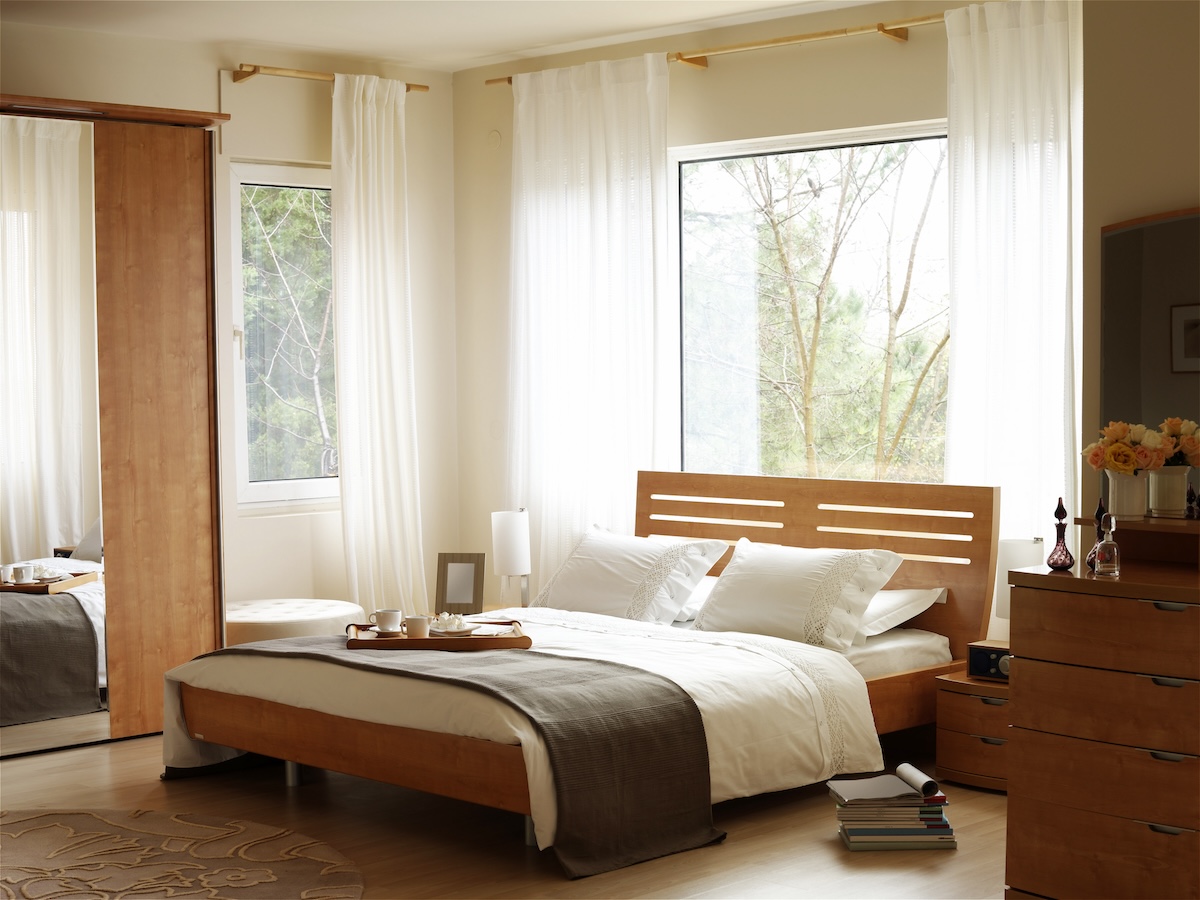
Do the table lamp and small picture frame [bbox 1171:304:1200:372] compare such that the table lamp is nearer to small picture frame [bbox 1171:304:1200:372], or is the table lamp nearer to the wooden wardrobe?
the wooden wardrobe

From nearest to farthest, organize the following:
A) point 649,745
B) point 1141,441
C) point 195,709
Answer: point 1141,441, point 649,745, point 195,709

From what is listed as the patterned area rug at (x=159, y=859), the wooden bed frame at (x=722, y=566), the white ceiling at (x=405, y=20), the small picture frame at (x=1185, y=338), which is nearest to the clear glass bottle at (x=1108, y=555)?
the small picture frame at (x=1185, y=338)

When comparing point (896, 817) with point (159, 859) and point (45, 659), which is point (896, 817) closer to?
point (159, 859)

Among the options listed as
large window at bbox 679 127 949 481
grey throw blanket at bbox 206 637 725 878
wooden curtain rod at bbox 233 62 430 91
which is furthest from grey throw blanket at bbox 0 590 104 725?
large window at bbox 679 127 949 481

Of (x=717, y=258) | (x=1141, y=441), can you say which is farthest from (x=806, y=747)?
(x=717, y=258)

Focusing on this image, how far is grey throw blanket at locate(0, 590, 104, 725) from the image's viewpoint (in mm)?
5078

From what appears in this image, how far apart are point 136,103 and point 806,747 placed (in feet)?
12.7

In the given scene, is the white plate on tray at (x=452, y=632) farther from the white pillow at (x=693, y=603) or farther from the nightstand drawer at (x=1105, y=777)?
the nightstand drawer at (x=1105, y=777)

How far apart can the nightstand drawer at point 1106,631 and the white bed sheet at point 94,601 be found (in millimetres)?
3471

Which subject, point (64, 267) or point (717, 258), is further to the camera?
point (717, 258)

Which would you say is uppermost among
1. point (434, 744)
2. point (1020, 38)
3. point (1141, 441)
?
point (1020, 38)

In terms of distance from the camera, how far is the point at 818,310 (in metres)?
5.91

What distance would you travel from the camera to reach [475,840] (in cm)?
402

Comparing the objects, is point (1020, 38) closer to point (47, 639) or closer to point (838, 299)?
point (838, 299)
